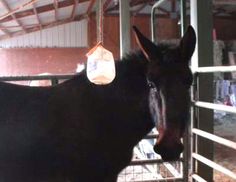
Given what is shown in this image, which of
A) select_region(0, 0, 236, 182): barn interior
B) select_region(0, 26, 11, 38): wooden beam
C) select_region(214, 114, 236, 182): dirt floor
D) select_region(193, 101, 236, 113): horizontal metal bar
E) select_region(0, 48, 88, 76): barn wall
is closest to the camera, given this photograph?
select_region(193, 101, 236, 113): horizontal metal bar

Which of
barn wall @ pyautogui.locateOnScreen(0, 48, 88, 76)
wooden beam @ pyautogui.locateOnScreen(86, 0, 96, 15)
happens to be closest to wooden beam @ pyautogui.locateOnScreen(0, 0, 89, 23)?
wooden beam @ pyautogui.locateOnScreen(86, 0, 96, 15)

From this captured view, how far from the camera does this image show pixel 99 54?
6.86 ft

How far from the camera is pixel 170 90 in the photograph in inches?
62.1

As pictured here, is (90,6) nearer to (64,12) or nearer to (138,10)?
(64,12)

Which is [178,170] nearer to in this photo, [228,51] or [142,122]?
[142,122]

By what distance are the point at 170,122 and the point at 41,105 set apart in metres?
0.70

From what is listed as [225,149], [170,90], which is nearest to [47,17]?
[225,149]

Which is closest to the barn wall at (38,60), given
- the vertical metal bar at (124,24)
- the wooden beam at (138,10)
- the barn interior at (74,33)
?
the barn interior at (74,33)

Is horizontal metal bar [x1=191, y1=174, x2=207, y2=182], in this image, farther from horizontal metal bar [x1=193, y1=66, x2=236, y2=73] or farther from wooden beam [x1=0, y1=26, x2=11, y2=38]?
wooden beam [x1=0, y1=26, x2=11, y2=38]

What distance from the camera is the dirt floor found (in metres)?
3.67

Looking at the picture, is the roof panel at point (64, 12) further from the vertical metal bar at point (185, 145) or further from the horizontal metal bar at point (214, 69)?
the horizontal metal bar at point (214, 69)

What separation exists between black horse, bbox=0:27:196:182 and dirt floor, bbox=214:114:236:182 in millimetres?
2053

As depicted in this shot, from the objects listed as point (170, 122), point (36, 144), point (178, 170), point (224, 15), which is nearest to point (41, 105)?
point (36, 144)

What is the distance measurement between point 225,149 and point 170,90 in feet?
12.7
